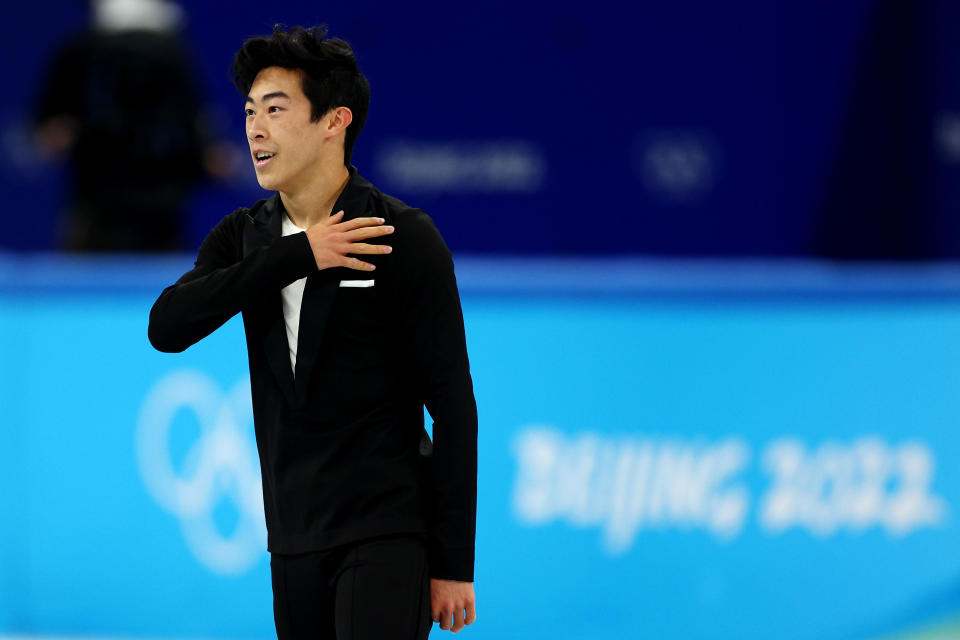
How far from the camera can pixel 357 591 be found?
257 cm

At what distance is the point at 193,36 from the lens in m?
9.16

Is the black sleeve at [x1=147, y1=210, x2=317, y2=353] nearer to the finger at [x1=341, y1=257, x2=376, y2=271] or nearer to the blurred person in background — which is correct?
the finger at [x1=341, y1=257, x2=376, y2=271]

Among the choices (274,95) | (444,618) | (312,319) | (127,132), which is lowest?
(444,618)

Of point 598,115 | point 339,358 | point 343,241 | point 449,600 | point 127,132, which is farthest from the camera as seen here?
point 598,115

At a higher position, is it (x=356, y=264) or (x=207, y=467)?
Answer: (x=356, y=264)

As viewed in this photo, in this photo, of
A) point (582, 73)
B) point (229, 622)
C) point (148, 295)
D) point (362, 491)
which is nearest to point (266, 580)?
point (229, 622)

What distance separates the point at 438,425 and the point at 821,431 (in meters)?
2.84

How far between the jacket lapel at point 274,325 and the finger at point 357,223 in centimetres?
13

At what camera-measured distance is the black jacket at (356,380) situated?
2.52 metres

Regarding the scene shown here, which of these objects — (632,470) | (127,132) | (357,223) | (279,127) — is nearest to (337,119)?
(279,127)

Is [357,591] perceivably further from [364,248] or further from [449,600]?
[364,248]

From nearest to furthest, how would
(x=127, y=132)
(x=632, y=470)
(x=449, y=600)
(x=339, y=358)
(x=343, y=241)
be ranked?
(x=343, y=241) → (x=339, y=358) → (x=449, y=600) → (x=632, y=470) → (x=127, y=132)

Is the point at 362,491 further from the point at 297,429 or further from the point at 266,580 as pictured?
the point at 266,580

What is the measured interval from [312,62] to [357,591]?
893 mm
